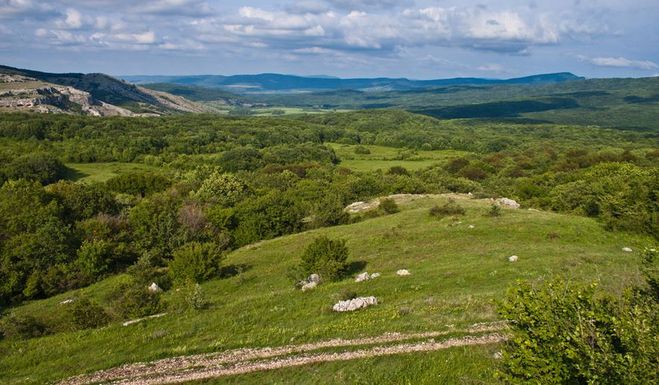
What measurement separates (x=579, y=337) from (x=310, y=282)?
19455 millimetres

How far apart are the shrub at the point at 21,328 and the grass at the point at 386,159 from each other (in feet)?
371

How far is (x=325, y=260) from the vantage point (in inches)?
1139

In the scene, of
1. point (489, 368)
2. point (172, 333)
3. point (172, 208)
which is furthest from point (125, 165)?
point (489, 368)

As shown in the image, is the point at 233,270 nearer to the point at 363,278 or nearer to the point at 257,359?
the point at 363,278

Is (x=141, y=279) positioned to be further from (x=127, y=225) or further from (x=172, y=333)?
(x=127, y=225)

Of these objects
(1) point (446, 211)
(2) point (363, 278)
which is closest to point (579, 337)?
(2) point (363, 278)

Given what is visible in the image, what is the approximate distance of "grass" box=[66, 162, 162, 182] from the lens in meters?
117

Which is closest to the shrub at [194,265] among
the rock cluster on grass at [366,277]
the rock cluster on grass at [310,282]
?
the rock cluster on grass at [310,282]

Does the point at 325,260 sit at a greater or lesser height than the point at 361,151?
greater

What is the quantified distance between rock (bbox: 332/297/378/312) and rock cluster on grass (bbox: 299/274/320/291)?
4.93 metres

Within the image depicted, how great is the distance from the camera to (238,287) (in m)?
31.5

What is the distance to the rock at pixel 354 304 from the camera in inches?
836

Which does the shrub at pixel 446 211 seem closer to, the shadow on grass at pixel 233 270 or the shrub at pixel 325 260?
the shrub at pixel 325 260

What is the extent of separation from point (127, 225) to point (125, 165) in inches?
3839
